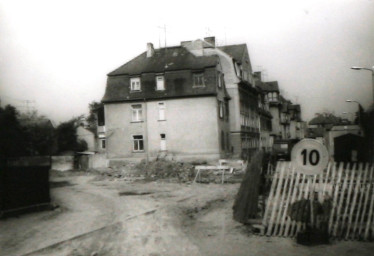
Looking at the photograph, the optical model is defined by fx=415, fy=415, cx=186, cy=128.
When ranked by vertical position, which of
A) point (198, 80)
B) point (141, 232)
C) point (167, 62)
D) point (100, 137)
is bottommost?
point (141, 232)

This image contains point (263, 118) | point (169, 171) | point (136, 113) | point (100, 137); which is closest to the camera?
point (169, 171)

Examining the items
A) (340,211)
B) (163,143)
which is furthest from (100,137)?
(340,211)

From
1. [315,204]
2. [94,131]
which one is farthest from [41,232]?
[94,131]

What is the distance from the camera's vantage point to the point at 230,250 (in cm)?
820

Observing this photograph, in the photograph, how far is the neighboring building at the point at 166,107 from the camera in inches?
1267

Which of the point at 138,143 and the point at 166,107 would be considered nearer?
the point at 166,107

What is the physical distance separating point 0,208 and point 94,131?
26431 mm

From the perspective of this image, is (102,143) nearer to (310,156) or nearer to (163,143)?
(163,143)

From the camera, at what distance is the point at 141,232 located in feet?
32.4

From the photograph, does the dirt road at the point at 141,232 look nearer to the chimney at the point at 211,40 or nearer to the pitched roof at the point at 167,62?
the pitched roof at the point at 167,62

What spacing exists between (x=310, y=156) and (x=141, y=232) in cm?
448

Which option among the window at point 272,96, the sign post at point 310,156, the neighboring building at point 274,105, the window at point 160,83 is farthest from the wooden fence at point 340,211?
the window at point 272,96

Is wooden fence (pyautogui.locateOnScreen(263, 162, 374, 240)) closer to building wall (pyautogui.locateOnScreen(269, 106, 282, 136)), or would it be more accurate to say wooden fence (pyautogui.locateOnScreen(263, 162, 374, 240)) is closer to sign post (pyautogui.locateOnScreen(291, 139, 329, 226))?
sign post (pyautogui.locateOnScreen(291, 139, 329, 226))

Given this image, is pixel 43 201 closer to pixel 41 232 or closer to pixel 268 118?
pixel 41 232
